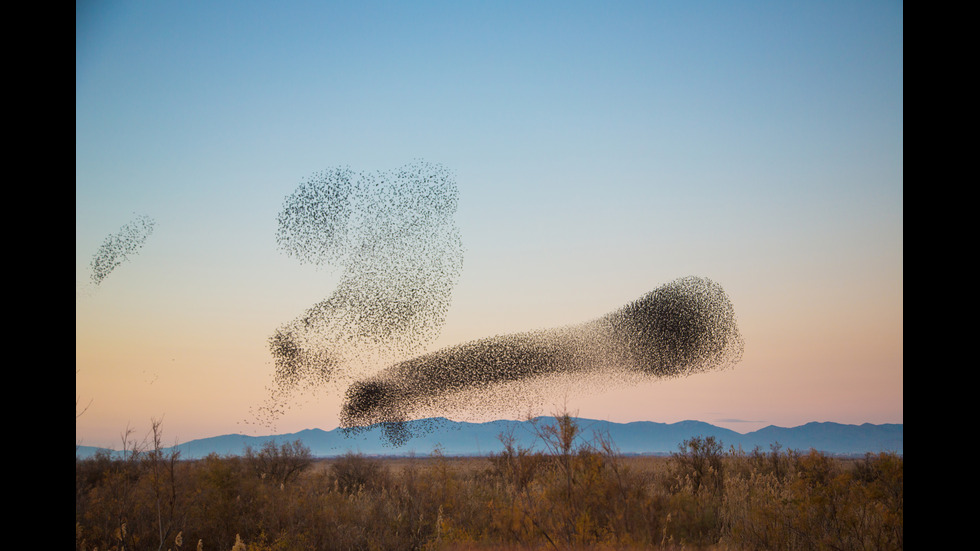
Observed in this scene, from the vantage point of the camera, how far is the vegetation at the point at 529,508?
32.3ft

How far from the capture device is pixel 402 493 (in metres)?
16.7

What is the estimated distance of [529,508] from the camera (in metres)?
10.5

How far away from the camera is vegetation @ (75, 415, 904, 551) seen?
9.84 metres
